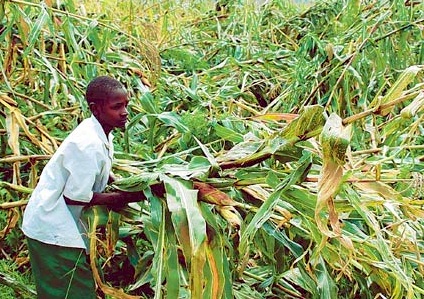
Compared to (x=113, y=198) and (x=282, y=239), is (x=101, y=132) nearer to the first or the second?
(x=113, y=198)

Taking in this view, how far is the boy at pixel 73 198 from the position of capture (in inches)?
61.7

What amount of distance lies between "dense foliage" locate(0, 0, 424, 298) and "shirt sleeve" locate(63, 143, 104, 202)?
0.10m

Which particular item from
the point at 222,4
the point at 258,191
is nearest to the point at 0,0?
the point at 258,191

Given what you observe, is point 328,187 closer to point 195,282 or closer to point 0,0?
point 195,282

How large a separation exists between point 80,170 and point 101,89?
0.70ft

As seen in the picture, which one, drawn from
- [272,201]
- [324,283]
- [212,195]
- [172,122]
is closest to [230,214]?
[212,195]

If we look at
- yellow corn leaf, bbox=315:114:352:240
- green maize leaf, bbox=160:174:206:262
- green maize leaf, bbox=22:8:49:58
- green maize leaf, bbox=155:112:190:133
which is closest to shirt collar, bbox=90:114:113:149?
green maize leaf, bbox=160:174:206:262

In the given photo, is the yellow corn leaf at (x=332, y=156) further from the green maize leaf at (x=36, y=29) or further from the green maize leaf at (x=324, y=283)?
the green maize leaf at (x=36, y=29)

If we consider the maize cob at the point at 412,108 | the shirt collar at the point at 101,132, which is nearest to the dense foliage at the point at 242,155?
the maize cob at the point at 412,108

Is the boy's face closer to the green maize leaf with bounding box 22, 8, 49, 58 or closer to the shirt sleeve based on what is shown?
the shirt sleeve

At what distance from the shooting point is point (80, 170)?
1.56 metres

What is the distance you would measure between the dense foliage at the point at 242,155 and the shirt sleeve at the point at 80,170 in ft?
0.32

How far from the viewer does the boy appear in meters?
1.57

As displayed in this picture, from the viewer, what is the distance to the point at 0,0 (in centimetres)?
204
